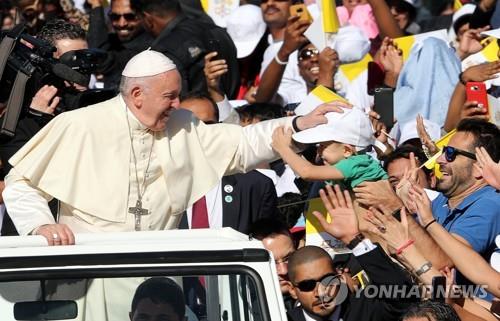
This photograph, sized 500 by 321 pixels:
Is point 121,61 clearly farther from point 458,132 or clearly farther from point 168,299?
point 168,299

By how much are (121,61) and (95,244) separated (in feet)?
17.3

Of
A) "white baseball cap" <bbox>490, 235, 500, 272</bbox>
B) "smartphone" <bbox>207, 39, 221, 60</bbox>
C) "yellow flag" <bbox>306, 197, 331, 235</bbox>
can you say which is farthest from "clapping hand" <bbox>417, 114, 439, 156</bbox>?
"smartphone" <bbox>207, 39, 221, 60</bbox>

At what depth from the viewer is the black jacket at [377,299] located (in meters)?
6.15

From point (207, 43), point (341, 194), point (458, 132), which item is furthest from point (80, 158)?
point (207, 43)

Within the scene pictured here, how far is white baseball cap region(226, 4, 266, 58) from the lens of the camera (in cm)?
1062

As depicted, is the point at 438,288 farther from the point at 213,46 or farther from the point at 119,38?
the point at 119,38

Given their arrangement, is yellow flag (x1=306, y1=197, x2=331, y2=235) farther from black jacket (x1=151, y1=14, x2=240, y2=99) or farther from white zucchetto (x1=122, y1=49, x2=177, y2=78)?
black jacket (x1=151, y1=14, x2=240, y2=99)

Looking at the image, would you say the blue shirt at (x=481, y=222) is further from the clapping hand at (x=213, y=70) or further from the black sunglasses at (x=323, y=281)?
the clapping hand at (x=213, y=70)

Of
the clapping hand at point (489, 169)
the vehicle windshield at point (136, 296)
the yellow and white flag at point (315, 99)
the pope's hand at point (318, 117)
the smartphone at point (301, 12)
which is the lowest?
the smartphone at point (301, 12)

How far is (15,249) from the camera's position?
4680 millimetres

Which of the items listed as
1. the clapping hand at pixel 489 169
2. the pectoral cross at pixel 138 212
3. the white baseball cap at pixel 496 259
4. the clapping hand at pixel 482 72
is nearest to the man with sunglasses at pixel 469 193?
the white baseball cap at pixel 496 259

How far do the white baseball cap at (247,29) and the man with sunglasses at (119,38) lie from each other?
83 centimetres

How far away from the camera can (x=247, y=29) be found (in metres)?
10.6

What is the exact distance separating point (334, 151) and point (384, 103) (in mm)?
1131
